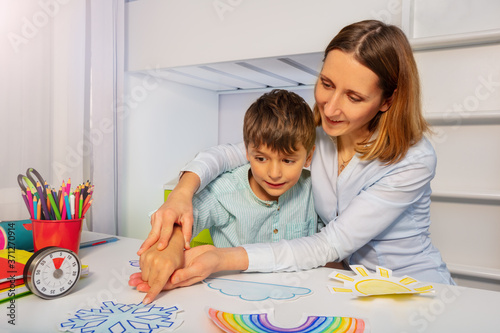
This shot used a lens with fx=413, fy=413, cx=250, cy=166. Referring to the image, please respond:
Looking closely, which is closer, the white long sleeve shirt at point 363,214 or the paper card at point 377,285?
the paper card at point 377,285

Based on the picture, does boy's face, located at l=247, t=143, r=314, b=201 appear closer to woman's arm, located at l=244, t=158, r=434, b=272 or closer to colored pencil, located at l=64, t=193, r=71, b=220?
woman's arm, located at l=244, t=158, r=434, b=272

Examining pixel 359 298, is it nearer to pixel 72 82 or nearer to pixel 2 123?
pixel 2 123

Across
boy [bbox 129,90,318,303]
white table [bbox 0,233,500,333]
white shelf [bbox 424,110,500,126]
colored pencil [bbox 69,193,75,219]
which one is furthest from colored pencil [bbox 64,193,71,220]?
white shelf [bbox 424,110,500,126]

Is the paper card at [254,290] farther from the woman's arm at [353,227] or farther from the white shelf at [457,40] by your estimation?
the white shelf at [457,40]

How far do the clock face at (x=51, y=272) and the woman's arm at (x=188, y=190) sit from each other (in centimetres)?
12

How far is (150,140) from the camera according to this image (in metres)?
2.00

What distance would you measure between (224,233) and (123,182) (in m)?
0.96

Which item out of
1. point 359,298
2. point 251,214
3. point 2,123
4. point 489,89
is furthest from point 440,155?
point 2,123

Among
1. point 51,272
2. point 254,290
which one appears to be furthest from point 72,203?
point 254,290

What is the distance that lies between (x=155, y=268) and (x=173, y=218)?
0.14 m

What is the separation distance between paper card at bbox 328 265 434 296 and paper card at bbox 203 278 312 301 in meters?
0.07

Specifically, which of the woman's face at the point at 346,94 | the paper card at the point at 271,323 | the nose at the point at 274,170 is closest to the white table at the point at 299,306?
the paper card at the point at 271,323

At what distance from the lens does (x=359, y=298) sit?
2.29ft

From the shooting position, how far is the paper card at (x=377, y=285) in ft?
2.29
